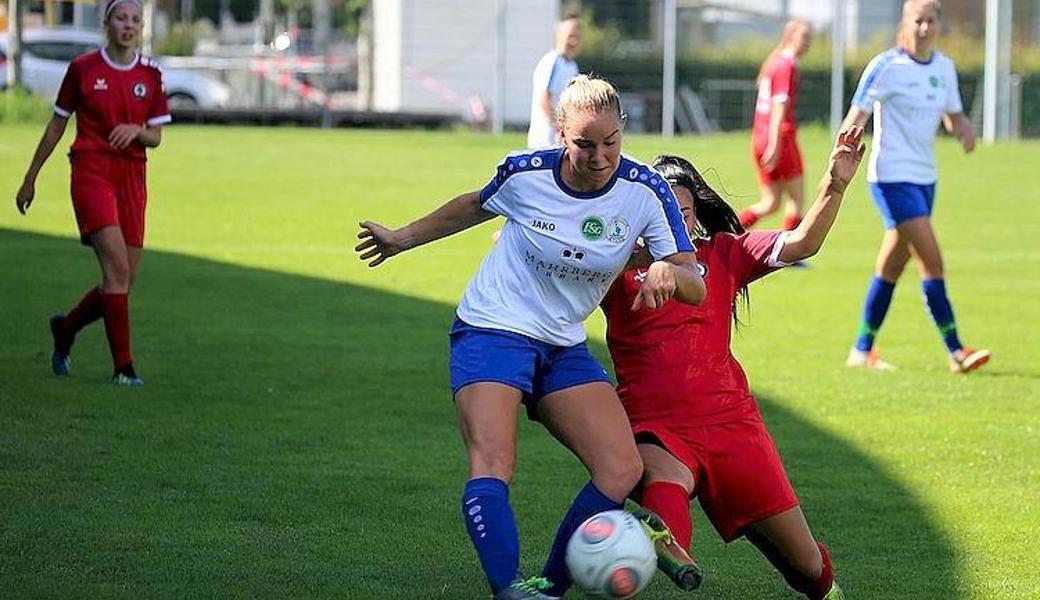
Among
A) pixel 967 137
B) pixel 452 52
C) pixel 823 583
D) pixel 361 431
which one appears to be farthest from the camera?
pixel 452 52

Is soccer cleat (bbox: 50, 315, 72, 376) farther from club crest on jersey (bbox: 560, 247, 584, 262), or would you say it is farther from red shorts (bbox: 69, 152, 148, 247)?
club crest on jersey (bbox: 560, 247, 584, 262)

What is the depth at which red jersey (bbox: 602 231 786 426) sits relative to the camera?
231 inches

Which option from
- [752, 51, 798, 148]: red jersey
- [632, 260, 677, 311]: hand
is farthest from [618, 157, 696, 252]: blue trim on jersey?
[752, 51, 798, 148]: red jersey

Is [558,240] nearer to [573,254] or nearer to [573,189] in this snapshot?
[573,254]

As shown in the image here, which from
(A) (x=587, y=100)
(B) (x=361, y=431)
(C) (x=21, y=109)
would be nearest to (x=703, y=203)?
(A) (x=587, y=100)

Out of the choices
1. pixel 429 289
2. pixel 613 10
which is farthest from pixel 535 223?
pixel 613 10

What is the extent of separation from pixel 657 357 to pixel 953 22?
168ft

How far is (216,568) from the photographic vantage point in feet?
20.7

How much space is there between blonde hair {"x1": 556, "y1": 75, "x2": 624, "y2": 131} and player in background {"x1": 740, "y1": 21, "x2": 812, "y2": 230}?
10.6 m

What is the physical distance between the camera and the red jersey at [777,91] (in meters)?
16.6

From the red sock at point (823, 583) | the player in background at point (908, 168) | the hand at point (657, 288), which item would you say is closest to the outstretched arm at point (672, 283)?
the hand at point (657, 288)

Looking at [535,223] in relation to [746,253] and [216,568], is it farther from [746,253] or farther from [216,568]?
[216,568]

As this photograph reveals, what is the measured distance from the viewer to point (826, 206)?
19.8ft

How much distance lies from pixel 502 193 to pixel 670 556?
4.20ft
